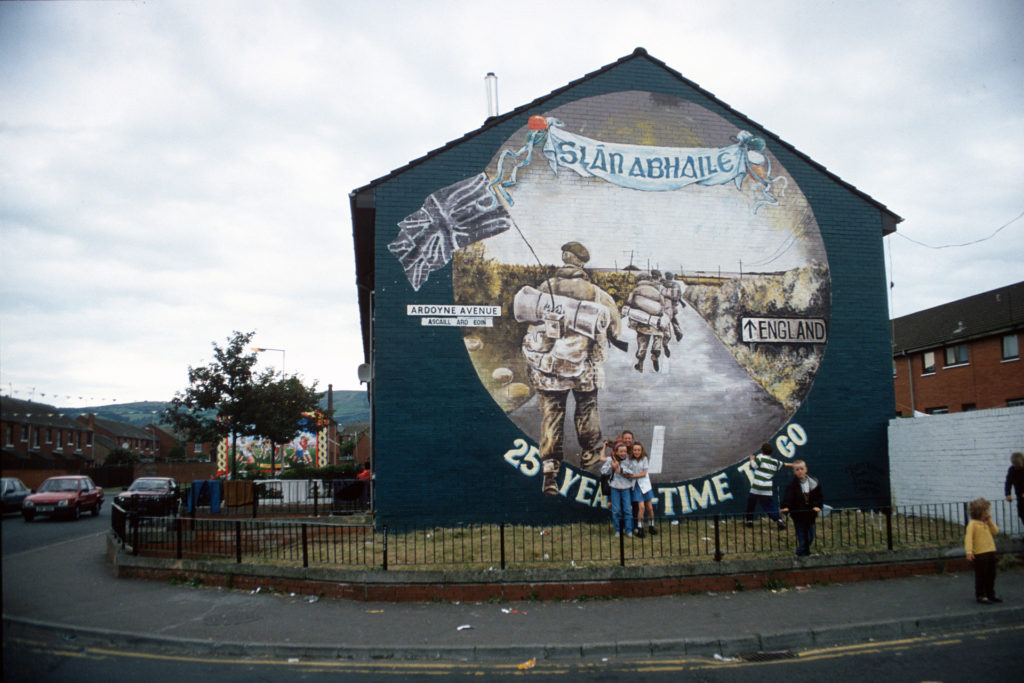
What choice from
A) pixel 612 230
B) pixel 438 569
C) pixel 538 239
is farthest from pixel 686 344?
pixel 438 569

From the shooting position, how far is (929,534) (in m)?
11.9

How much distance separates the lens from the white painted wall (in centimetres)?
1317

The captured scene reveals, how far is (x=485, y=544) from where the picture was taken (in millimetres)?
12289

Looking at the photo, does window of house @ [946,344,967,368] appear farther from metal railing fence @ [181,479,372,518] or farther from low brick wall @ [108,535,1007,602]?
metal railing fence @ [181,479,372,518]

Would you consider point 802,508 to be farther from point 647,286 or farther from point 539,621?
point 647,286

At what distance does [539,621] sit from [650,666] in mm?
1816

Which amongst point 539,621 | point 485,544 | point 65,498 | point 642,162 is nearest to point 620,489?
point 485,544

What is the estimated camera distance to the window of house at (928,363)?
37134mm

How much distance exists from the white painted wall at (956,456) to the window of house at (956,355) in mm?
23384

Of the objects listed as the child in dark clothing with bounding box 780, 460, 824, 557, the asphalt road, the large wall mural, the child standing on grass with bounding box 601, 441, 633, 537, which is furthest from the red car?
the child in dark clothing with bounding box 780, 460, 824, 557

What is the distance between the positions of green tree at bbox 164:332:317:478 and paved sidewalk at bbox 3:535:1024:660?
84.3 feet

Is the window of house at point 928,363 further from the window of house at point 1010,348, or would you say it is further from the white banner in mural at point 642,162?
the white banner in mural at point 642,162

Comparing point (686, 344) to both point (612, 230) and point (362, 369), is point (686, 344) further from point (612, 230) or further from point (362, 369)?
point (362, 369)

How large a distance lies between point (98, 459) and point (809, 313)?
281 ft
